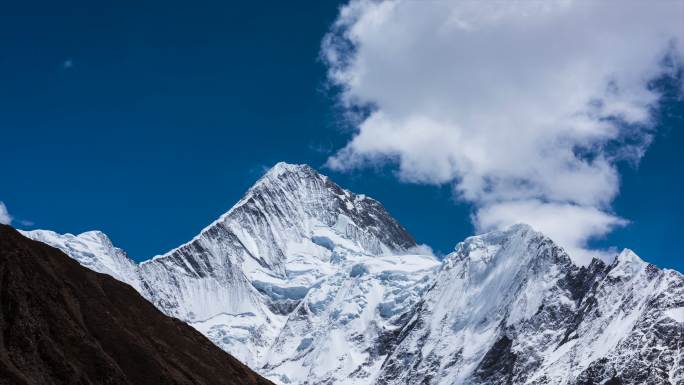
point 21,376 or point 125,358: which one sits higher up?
point 125,358

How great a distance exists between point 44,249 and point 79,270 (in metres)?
8.18

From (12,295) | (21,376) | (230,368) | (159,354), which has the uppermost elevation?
(230,368)

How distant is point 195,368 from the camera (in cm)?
18012

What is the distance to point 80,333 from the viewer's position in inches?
5925

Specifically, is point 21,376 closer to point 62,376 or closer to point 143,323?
point 62,376

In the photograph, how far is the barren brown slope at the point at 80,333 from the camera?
5340 inches

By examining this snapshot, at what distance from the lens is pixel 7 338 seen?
5285 inches

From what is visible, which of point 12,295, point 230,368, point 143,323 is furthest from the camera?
point 230,368

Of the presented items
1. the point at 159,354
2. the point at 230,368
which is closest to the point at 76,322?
the point at 159,354

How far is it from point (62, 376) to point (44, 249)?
46815 millimetres

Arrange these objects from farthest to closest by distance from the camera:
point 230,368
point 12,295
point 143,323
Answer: point 230,368
point 143,323
point 12,295

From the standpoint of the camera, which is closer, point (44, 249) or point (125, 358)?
point (125, 358)

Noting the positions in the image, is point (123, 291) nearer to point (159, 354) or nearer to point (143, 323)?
point (143, 323)

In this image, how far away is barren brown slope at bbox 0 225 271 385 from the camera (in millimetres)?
135625
